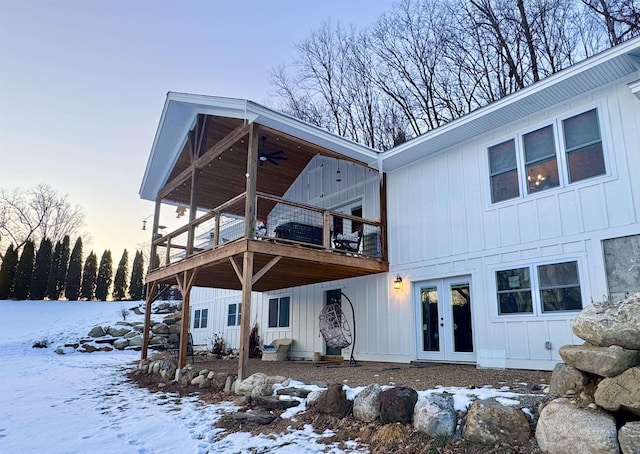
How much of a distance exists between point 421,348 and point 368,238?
2726 millimetres

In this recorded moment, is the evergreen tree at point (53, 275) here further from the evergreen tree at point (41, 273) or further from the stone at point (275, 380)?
the stone at point (275, 380)

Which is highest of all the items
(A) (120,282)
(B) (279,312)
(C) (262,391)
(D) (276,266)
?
(A) (120,282)

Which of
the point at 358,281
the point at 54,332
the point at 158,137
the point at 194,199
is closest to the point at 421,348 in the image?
the point at 358,281

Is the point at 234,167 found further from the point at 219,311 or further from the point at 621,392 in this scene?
the point at 621,392

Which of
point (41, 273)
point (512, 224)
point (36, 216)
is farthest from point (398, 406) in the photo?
point (36, 216)

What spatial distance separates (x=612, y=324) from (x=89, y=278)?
25.7 m

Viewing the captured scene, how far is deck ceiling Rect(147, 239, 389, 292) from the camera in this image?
764 centimetres

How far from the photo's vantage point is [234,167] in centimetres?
1102

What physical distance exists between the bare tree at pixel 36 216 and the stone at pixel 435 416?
93.0ft

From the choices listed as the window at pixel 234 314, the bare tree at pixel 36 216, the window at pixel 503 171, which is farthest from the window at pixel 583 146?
the bare tree at pixel 36 216

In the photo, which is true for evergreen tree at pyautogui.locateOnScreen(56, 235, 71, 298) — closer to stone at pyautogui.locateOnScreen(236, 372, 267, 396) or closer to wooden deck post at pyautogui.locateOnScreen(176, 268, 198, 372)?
wooden deck post at pyautogui.locateOnScreen(176, 268, 198, 372)

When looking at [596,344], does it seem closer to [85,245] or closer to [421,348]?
[421,348]

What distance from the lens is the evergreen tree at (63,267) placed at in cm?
2311

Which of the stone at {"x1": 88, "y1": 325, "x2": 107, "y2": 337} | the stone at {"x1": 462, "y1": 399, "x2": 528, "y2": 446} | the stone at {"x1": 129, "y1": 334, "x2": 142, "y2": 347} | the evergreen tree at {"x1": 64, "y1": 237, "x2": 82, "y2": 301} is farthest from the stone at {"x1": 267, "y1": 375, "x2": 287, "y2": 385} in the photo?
the evergreen tree at {"x1": 64, "y1": 237, "x2": 82, "y2": 301}
